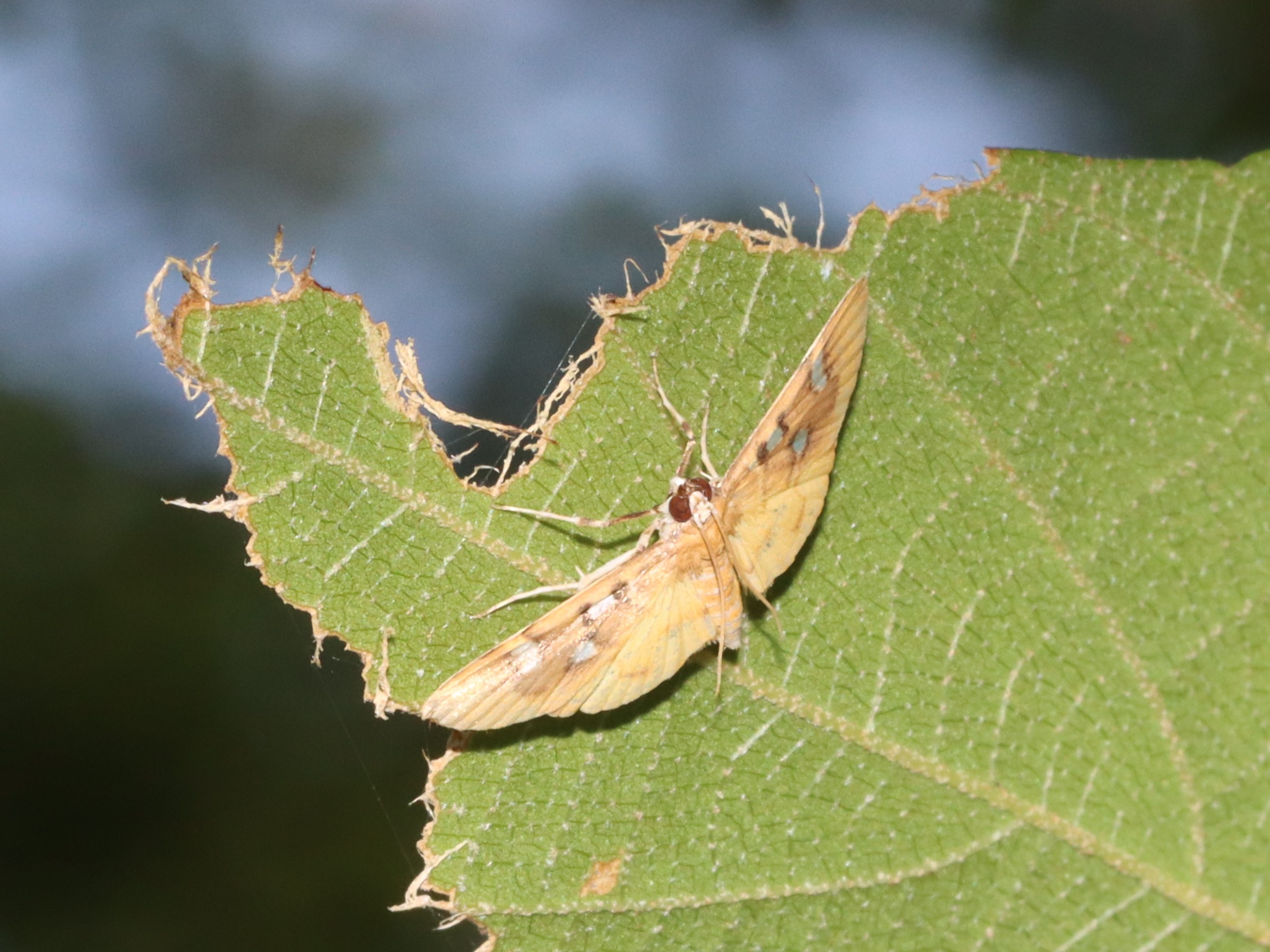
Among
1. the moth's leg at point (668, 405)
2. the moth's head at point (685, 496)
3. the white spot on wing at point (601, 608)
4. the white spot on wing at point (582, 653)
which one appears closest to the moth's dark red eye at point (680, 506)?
the moth's head at point (685, 496)

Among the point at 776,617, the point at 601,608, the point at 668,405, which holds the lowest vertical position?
the point at 776,617

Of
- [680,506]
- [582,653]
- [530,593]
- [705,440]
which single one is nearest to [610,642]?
[582,653]

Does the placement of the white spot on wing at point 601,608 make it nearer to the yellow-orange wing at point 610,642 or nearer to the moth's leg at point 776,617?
the yellow-orange wing at point 610,642

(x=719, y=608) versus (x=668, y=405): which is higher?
(x=668, y=405)

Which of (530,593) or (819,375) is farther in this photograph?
(530,593)

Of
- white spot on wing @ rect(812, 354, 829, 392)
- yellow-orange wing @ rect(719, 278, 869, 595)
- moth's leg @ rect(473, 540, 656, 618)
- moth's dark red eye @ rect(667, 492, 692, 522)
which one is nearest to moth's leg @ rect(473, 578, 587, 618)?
moth's leg @ rect(473, 540, 656, 618)

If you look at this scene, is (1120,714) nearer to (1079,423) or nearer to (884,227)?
(1079,423)

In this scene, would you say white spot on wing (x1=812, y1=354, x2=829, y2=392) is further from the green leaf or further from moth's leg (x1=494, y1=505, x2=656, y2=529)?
moth's leg (x1=494, y1=505, x2=656, y2=529)

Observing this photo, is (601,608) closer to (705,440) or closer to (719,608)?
(719,608)
